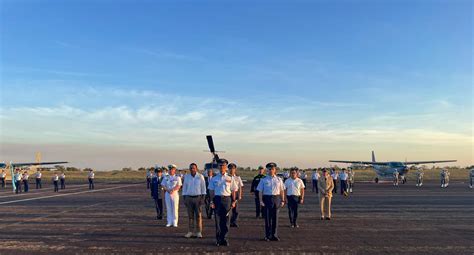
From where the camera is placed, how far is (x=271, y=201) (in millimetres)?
11008

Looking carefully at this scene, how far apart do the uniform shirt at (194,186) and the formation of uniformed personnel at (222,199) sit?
28.8 inches

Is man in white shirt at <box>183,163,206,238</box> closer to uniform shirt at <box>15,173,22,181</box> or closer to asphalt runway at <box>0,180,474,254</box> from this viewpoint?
asphalt runway at <box>0,180,474,254</box>

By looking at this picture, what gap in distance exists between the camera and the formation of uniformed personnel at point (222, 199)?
1027 centimetres

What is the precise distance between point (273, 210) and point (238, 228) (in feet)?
8.29

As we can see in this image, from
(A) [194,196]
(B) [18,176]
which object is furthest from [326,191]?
(B) [18,176]

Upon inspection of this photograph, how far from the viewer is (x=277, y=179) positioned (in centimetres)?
1123

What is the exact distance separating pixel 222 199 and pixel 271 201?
4.26 feet

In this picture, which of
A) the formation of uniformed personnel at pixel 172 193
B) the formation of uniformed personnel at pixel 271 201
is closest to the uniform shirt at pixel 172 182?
the formation of uniformed personnel at pixel 172 193

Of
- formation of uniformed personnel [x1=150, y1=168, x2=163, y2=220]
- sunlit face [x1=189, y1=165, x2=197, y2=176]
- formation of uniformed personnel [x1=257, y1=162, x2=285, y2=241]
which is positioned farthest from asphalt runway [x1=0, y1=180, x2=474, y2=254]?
sunlit face [x1=189, y1=165, x2=197, y2=176]

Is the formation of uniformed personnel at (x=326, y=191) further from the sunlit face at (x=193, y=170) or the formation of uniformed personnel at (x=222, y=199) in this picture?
the sunlit face at (x=193, y=170)

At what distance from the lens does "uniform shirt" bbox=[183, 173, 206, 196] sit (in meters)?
11.5

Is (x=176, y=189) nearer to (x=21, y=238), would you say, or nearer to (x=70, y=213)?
(x=21, y=238)

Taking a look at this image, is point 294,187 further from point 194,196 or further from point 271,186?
point 194,196

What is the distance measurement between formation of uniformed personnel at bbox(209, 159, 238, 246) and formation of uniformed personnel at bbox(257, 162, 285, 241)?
2.66ft
